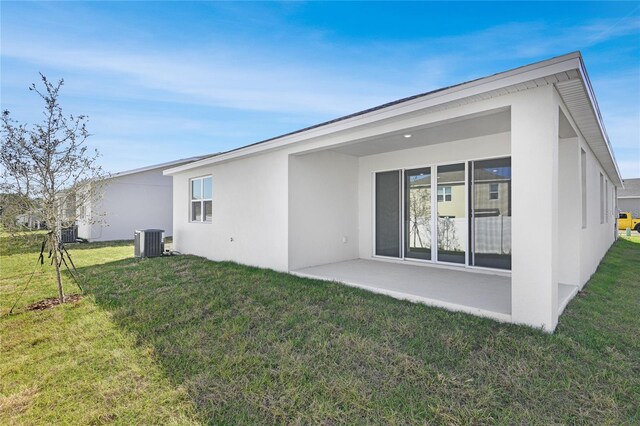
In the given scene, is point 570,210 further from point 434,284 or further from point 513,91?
point 513,91

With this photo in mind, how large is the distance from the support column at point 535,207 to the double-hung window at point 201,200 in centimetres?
811

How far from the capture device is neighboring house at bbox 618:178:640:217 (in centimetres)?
2590

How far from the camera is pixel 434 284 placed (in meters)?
5.51

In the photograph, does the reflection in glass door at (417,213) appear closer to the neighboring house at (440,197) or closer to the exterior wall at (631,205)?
the neighboring house at (440,197)

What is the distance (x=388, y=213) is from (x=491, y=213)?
7.86 feet

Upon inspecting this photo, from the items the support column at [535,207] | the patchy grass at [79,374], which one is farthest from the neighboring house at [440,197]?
the patchy grass at [79,374]

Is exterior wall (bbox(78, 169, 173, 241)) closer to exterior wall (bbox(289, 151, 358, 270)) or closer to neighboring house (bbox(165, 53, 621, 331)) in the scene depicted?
neighboring house (bbox(165, 53, 621, 331))

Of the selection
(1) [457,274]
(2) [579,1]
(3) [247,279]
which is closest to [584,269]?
(1) [457,274]

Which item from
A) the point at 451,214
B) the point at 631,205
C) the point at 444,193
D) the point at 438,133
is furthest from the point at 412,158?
the point at 631,205

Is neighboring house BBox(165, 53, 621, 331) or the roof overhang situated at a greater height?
the roof overhang

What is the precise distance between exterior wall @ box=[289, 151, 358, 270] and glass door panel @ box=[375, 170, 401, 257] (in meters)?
0.64

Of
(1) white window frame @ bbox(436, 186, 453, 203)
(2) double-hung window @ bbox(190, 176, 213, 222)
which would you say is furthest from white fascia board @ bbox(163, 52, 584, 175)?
(2) double-hung window @ bbox(190, 176, 213, 222)

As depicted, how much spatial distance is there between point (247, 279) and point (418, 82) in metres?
8.07

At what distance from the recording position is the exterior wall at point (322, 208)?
705 cm
